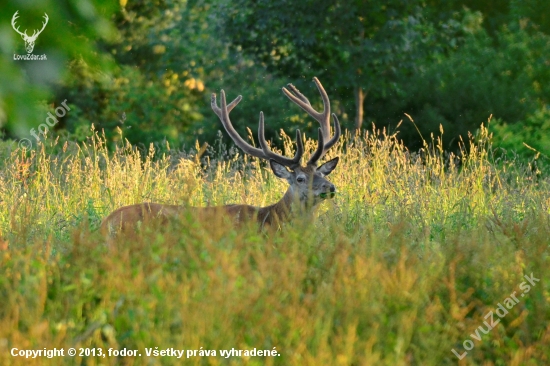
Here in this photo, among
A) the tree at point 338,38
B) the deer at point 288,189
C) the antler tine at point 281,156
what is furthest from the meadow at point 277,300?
the tree at point 338,38

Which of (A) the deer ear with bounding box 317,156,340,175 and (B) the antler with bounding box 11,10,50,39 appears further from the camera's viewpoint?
(A) the deer ear with bounding box 317,156,340,175

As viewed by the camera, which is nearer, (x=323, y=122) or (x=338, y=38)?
(x=323, y=122)

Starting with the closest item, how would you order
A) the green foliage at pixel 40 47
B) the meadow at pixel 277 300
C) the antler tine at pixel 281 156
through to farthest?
the green foliage at pixel 40 47 → the meadow at pixel 277 300 → the antler tine at pixel 281 156

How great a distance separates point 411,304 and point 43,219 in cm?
483

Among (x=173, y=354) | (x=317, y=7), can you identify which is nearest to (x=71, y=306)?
(x=173, y=354)

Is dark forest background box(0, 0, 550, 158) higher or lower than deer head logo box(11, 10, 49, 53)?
higher

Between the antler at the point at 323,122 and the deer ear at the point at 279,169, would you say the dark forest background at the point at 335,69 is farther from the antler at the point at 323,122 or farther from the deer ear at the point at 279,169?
the deer ear at the point at 279,169

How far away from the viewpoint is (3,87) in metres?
2.41

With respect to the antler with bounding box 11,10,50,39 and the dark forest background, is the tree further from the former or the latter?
the antler with bounding box 11,10,50,39

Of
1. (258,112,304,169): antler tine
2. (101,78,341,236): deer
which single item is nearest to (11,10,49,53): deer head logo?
(101,78,341,236): deer

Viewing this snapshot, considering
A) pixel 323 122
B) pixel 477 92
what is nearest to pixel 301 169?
pixel 323 122

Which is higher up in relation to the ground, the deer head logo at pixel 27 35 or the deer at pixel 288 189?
the deer at pixel 288 189
